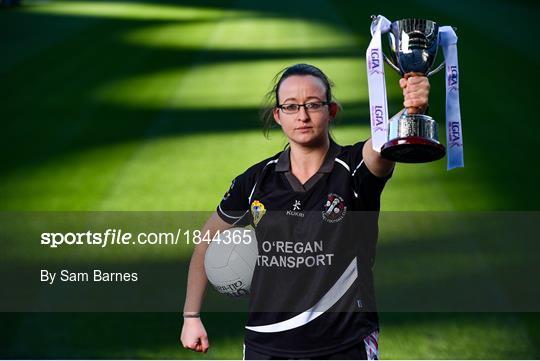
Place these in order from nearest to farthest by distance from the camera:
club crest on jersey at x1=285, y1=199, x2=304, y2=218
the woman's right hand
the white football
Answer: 1. club crest on jersey at x1=285, y1=199, x2=304, y2=218
2. the woman's right hand
3. the white football

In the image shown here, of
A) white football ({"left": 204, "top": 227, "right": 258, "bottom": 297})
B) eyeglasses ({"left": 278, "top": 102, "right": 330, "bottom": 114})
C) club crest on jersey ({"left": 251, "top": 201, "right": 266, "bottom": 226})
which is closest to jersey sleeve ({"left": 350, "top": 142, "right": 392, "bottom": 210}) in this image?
eyeglasses ({"left": 278, "top": 102, "right": 330, "bottom": 114})

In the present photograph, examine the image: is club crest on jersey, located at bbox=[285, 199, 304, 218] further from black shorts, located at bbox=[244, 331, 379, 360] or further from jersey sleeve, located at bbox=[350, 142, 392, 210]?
black shorts, located at bbox=[244, 331, 379, 360]

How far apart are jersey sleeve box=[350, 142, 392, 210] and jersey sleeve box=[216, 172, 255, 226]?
17.1 inches

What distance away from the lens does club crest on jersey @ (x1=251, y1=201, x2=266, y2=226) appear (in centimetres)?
385

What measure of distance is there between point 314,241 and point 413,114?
0.58 meters

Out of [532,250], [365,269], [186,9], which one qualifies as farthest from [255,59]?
[365,269]

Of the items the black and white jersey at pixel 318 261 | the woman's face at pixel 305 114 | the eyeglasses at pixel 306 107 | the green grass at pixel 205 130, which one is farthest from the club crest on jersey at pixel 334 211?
the green grass at pixel 205 130

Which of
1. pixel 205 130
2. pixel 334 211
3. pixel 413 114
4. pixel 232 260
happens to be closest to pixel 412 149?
pixel 413 114

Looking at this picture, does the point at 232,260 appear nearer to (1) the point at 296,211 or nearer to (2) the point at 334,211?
(1) the point at 296,211

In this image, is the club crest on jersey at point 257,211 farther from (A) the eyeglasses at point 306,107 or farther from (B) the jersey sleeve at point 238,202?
(A) the eyeglasses at point 306,107

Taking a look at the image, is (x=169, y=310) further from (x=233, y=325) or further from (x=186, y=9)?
(x=186, y=9)

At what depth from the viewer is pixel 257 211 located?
153 inches

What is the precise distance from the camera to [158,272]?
7.50 meters

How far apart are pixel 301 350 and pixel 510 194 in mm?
5840
